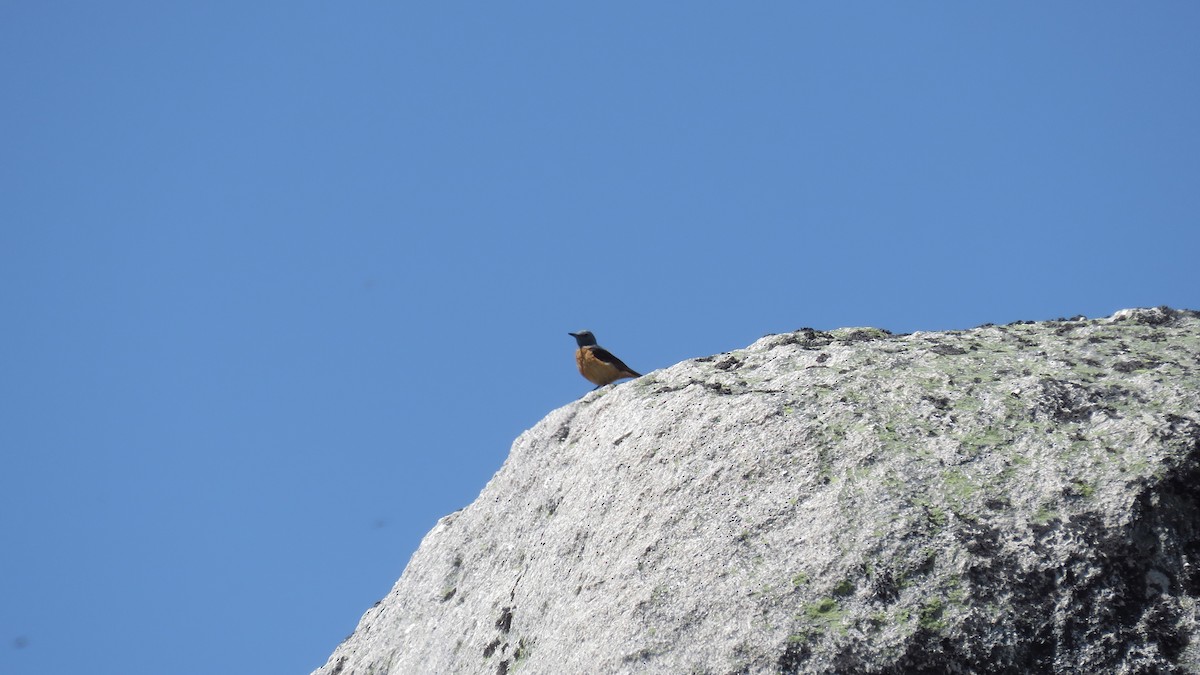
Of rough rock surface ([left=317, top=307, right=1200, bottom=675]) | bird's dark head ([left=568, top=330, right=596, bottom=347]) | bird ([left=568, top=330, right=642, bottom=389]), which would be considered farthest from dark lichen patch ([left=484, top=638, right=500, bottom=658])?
bird's dark head ([left=568, top=330, right=596, bottom=347])

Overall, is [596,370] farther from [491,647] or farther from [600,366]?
Result: [491,647]

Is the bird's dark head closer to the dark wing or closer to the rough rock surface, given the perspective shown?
the dark wing

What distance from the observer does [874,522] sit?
7.00m

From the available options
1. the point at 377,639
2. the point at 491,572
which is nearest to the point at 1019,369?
the point at 491,572

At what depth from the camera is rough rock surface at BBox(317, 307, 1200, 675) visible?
6.54 meters

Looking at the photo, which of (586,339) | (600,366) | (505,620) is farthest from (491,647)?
(586,339)

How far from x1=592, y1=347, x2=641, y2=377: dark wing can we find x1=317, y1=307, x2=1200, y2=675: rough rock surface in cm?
521

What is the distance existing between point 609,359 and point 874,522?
8064 millimetres


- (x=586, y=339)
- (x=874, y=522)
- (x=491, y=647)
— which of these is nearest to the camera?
(x=874, y=522)

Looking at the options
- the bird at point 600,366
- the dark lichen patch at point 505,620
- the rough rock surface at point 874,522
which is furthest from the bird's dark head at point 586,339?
the dark lichen patch at point 505,620

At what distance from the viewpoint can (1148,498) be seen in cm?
686

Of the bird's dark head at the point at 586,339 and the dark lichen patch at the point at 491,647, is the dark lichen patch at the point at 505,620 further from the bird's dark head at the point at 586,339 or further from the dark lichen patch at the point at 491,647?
the bird's dark head at the point at 586,339

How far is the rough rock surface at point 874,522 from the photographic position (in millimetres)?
6539

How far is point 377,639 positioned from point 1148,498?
6.40 meters
